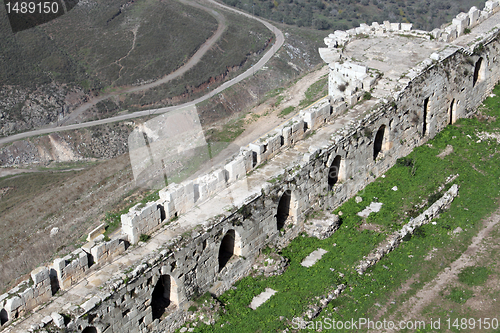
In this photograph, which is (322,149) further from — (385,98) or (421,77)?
(421,77)

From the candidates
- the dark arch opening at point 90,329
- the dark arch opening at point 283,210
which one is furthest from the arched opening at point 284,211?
the dark arch opening at point 90,329

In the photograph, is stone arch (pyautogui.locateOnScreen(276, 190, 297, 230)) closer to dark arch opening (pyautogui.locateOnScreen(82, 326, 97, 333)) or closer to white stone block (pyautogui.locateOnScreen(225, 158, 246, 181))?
white stone block (pyautogui.locateOnScreen(225, 158, 246, 181))

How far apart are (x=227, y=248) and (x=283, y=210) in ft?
12.6

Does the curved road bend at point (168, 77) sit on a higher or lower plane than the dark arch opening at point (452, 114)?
lower

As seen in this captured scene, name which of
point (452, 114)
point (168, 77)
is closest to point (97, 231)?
point (452, 114)

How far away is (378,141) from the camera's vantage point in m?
32.9

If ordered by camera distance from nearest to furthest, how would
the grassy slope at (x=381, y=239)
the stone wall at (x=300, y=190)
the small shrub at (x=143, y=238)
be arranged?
the stone wall at (x=300, y=190)
the small shrub at (x=143, y=238)
the grassy slope at (x=381, y=239)

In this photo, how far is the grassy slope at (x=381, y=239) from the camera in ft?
77.3

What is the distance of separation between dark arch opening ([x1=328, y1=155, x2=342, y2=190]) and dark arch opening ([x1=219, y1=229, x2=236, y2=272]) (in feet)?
21.8

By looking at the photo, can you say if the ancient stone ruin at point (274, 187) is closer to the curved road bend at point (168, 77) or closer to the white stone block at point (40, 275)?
the white stone block at point (40, 275)

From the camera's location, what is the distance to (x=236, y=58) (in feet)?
242

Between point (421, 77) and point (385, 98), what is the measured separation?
3153 mm

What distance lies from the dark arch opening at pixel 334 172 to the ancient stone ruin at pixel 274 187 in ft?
0.21

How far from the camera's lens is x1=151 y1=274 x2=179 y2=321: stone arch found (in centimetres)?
2277
